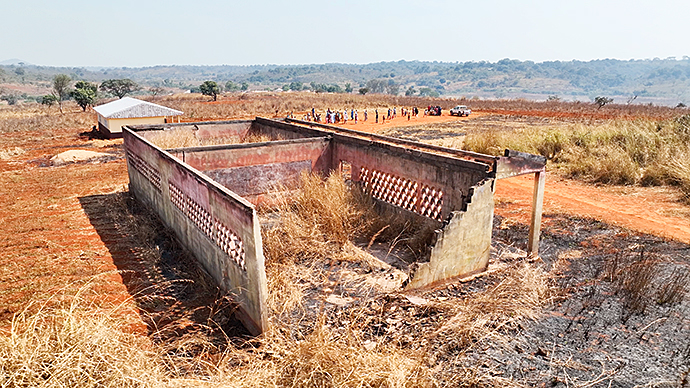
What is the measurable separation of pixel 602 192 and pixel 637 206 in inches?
54.5

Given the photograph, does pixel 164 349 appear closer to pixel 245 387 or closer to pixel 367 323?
pixel 245 387

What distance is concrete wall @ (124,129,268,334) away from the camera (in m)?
4.32

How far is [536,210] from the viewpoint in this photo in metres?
6.27

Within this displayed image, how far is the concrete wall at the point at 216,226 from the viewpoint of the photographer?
14.2ft

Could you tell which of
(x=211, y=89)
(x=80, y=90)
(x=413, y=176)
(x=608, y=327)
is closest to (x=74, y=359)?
(x=608, y=327)

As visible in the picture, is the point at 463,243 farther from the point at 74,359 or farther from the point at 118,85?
the point at 118,85

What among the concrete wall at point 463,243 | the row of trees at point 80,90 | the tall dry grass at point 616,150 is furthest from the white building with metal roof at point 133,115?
the row of trees at point 80,90

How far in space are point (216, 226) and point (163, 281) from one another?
1.31 m

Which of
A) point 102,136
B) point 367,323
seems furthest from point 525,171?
point 102,136

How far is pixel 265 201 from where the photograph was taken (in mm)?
8812

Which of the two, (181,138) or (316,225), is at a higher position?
(181,138)

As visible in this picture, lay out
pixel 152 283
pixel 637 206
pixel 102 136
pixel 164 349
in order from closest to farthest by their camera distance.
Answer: pixel 164 349 → pixel 152 283 → pixel 637 206 → pixel 102 136

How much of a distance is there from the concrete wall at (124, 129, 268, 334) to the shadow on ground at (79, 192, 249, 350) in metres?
0.19

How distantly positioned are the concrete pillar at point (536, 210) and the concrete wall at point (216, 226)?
12.8 feet
